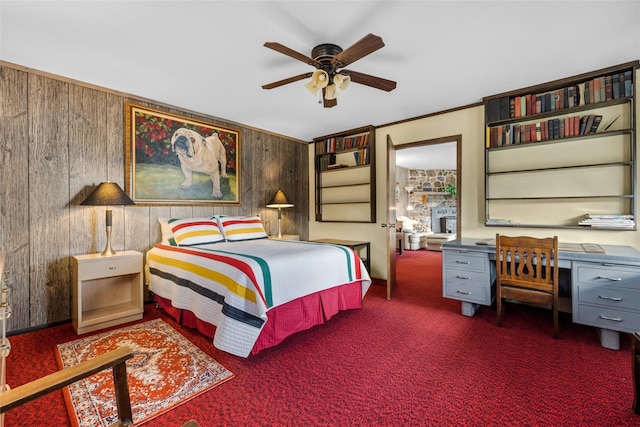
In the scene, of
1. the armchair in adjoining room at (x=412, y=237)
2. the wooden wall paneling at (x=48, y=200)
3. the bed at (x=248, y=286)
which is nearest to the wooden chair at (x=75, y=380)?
the bed at (x=248, y=286)

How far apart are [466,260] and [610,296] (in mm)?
1029

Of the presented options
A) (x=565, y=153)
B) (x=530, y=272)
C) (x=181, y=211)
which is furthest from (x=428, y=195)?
(x=181, y=211)

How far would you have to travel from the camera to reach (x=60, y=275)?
280 centimetres

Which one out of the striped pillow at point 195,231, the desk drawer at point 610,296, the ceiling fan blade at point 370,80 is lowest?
the desk drawer at point 610,296

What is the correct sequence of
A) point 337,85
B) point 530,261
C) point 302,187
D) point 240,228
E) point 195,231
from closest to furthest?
point 337,85 < point 530,261 < point 195,231 < point 240,228 < point 302,187

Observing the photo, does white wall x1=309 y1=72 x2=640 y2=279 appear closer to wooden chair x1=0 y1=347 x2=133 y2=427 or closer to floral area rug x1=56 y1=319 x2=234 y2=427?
floral area rug x1=56 y1=319 x2=234 y2=427

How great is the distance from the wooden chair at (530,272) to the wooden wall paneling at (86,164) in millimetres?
3933

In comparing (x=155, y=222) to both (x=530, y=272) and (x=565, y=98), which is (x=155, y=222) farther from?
(x=565, y=98)

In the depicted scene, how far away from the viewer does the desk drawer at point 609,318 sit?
2123mm

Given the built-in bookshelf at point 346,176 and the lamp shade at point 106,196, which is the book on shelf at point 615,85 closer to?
the built-in bookshelf at point 346,176

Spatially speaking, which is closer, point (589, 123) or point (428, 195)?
point (589, 123)

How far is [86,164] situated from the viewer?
2955 mm

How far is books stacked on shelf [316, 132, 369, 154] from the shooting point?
4582 mm

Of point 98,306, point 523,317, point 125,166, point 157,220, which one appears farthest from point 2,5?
point 523,317
